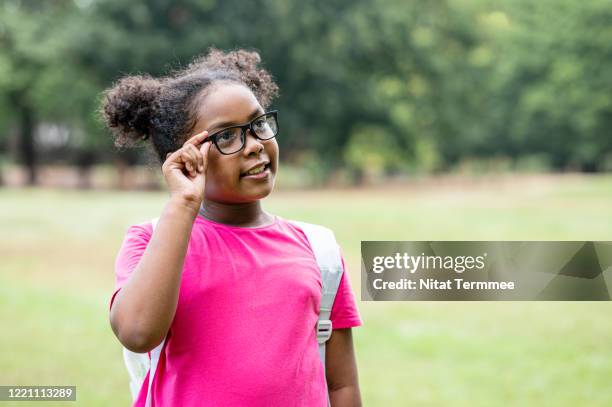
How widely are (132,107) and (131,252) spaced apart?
325 millimetres

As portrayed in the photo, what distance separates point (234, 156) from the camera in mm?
1204

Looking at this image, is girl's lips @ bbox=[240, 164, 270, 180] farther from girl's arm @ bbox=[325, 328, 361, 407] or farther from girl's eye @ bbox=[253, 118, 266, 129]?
girl's arm @ bbox=[325, 328, 361, 407]

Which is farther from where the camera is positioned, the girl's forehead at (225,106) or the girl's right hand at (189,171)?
the girl's forehead at (225,106)

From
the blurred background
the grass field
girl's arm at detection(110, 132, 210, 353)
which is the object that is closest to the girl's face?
girl's arm at detection(110, 132, 210, 353)

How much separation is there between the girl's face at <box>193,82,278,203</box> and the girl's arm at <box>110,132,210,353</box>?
109 millimetres

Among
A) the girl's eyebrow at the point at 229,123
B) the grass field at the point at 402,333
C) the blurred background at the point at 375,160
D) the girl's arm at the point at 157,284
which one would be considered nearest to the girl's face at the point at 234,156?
the girl's eyebrow at the point at 229,123

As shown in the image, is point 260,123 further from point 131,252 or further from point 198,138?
point 131,252

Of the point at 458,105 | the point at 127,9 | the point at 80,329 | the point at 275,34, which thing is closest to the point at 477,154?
the point at 458,105

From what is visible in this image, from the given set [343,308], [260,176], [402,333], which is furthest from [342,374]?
[402,333]

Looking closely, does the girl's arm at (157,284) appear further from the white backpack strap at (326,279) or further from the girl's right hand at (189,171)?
the white backpack strap at (326,279)

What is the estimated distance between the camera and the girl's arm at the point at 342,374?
1.31 m

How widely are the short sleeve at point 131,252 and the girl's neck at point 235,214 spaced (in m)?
0.11

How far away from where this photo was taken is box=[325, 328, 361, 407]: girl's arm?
1311 millimetres

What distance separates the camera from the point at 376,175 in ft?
67.0
